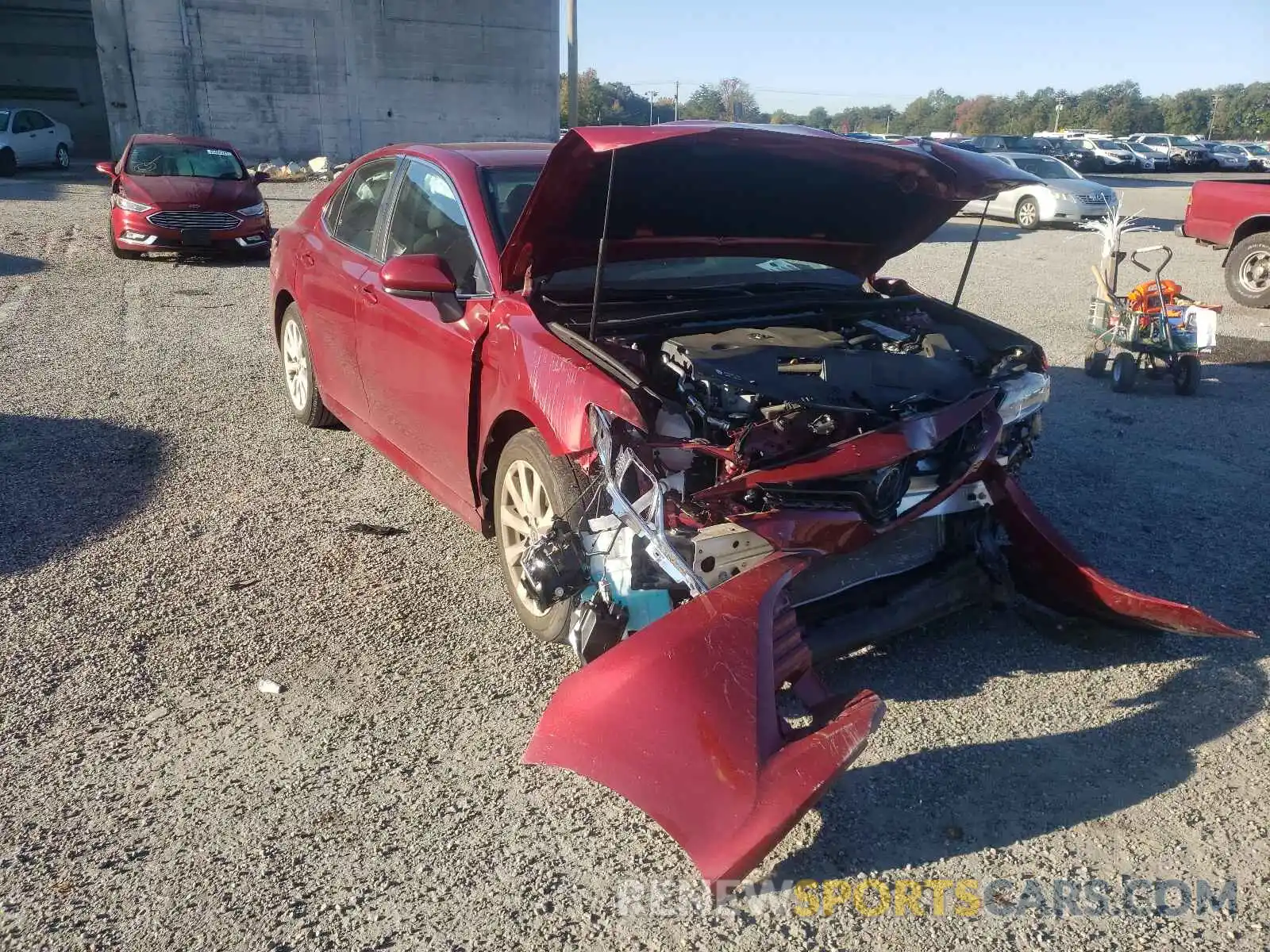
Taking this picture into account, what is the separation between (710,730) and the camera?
2621mm

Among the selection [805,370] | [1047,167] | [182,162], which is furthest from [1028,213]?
[805,370]

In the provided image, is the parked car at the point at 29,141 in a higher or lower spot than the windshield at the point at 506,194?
lower

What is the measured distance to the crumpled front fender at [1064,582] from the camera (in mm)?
3584

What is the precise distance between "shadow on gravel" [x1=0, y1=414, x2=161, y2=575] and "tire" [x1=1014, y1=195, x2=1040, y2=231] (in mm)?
18676

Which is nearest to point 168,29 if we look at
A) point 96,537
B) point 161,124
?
point 161,124

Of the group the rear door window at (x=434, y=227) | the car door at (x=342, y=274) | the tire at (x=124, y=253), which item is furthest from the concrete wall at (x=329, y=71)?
the rear door window at (x=434, y=227)

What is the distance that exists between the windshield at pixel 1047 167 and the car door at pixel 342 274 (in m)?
18.8

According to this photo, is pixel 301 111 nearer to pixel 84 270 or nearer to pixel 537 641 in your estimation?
pixel 84 270

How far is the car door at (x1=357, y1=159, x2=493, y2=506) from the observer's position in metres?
4.01

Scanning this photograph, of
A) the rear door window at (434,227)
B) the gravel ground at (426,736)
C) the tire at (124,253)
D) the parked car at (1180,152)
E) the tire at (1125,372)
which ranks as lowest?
the tire at (124,253)

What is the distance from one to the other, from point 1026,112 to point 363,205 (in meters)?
90.0

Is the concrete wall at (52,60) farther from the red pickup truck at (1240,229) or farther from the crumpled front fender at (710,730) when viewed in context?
the crumpled front fender at (710,730)

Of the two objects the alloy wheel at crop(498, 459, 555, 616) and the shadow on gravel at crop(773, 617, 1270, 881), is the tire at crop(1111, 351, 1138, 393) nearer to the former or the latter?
the shadow on gravel at crop(773, 617, 1270, 881)

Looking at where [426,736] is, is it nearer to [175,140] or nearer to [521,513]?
[521,513]
